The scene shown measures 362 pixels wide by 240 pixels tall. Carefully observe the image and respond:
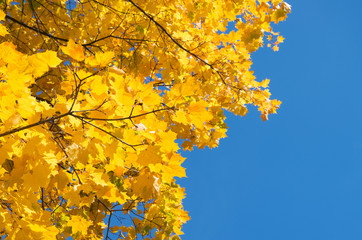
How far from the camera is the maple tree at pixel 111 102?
5.41ft

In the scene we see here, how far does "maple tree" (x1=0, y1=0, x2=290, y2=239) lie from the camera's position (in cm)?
165

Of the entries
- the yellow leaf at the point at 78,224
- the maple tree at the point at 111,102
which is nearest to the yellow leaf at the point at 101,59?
the maple tree at the point at 111,102

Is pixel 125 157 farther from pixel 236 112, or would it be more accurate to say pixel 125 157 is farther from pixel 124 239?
pixel 236 112

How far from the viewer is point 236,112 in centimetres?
432

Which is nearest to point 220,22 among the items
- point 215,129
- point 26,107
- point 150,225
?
point 215,129

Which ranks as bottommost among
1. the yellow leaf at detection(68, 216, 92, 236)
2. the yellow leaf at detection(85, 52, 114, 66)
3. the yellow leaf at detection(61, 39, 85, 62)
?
the yellow leaf at detection(68, 216, 92, 236)

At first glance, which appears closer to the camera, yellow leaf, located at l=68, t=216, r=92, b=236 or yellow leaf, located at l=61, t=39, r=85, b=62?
yellow leaf, located at l=61, t=39, r=85, b=62

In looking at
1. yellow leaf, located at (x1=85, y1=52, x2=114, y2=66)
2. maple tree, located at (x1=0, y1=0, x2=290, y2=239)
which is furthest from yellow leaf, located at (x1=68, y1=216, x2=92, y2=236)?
yellow leaf, located at (x1=85, y1=52, x2=114, y2=66)

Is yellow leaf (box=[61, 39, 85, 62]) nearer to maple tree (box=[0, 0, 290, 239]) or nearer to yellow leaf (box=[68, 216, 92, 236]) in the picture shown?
maple tree (box=[0, 0, 290, 239])

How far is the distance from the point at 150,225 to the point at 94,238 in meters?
0.80

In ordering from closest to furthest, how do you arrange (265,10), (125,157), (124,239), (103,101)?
1. (103,101)
2. (125,157)
3. (265,10)
4. (124,239)


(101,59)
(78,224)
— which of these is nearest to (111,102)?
(101,59)

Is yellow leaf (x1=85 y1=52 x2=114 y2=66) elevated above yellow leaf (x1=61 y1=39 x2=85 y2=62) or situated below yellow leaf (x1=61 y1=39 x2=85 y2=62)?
above

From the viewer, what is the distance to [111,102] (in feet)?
5.64
